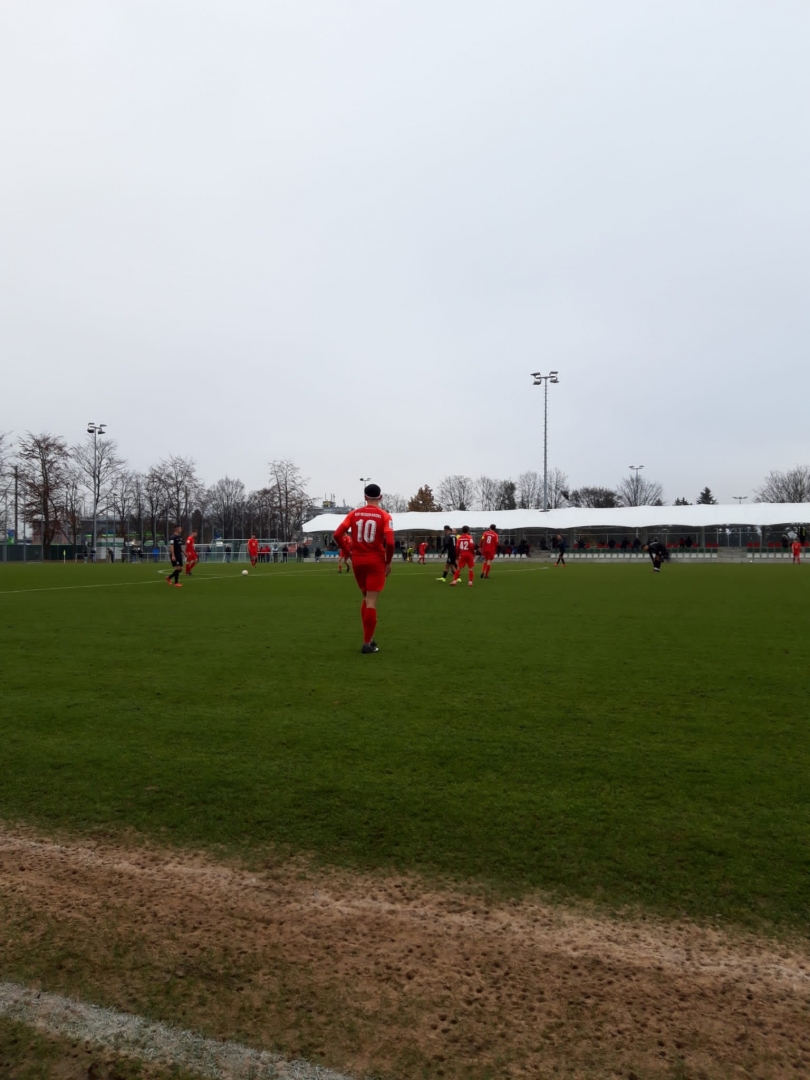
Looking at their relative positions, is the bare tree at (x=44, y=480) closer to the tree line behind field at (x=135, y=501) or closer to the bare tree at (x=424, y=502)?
the tree line behind field at (x=135, y=501)

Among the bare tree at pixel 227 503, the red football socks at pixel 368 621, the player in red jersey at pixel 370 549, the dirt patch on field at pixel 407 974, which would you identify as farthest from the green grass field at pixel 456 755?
the bare tree at pixel 227 503

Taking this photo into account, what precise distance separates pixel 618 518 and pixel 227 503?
60740 millimetres

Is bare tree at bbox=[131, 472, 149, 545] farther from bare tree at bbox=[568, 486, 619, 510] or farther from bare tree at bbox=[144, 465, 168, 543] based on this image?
bare tree at bbox=[568, 486, 619, 510]

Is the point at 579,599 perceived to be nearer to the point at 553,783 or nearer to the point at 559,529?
the point at 553,783

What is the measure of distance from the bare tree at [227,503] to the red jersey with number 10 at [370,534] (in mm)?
98740

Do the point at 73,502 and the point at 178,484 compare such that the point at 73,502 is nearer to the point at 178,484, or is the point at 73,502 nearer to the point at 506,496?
the point at 178,484

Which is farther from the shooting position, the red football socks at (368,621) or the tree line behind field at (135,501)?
the tree line behind field at (135,501)

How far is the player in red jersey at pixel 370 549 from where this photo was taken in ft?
30.4

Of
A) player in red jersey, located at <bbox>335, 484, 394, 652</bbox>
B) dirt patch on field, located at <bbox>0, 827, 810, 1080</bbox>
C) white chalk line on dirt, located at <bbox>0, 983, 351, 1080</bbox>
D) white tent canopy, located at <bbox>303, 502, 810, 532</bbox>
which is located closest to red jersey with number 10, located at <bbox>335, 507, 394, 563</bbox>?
player in red jersey, located at <bbox>335, 484, 394, 652</bbox>

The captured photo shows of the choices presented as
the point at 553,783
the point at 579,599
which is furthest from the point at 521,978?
the point at 579,599

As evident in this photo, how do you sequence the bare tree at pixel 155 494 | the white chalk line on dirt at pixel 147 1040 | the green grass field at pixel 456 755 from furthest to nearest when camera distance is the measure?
the bare tree at pixel 155 494
the green grass field at pixel 456 755
the white chalk line on dirt at pixel 147 1040

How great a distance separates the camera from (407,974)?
→ 2.59m

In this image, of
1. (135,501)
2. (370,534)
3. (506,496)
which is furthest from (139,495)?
(370,534)

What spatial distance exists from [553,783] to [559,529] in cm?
6073
